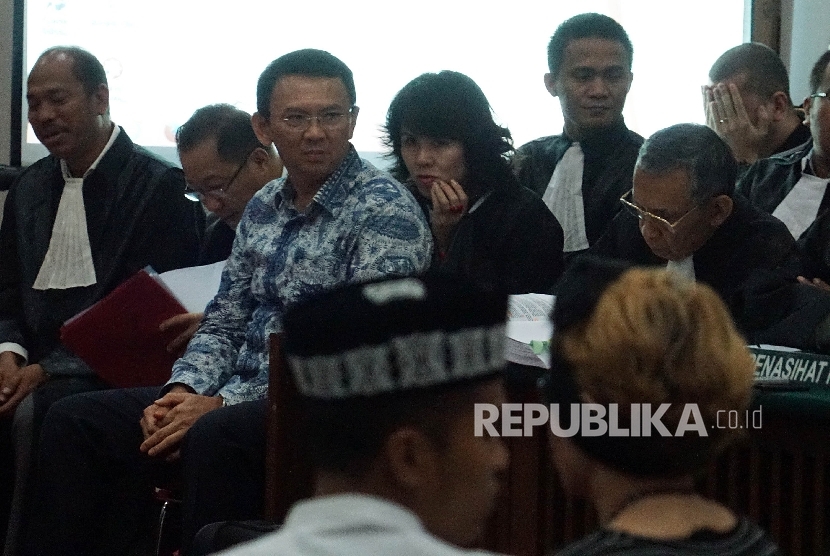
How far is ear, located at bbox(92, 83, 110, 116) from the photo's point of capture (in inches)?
135

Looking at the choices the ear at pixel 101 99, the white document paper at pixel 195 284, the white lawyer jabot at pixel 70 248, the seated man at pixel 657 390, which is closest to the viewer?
the seated man at pixel 657 390

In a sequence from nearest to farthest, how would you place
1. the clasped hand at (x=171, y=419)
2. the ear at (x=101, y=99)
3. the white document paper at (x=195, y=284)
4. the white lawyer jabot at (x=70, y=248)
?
the clasped hand at (x=171, y=419) → the white document paper at (x=195, y=284) → the white lawyer jabot at (x=70, y=248) → the ear at (x=101, y=99)

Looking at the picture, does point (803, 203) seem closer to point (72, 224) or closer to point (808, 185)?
point (808, 185)

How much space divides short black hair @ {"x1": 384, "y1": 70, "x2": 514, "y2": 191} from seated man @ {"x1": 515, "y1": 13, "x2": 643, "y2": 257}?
0.25 m

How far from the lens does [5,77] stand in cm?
436

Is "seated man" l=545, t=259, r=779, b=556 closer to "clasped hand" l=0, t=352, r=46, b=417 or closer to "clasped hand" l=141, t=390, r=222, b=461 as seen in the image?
"clasped hand" l=141, t=390, r=222, b=461

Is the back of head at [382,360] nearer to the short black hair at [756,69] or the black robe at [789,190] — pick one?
the black robe at [789,190]

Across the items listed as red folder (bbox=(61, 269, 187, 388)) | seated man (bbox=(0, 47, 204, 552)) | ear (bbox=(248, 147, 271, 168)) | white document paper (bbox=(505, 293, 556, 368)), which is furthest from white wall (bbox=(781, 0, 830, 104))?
red folder (bbox=(61, 269, 187, 388))

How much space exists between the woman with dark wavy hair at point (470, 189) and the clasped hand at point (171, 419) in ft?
2.14

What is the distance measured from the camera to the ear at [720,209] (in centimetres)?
257

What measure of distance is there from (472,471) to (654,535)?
193 millimetres

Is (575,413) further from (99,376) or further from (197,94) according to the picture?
(197,94)

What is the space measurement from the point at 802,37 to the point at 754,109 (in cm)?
144

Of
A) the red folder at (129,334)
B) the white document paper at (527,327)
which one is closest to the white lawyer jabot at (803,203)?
the white document paper at (527,327)
